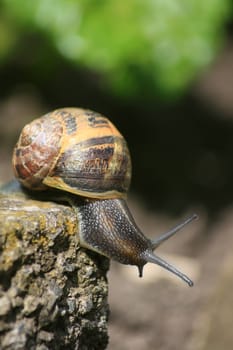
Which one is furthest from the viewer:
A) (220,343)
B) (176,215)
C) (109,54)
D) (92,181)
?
(176,215)

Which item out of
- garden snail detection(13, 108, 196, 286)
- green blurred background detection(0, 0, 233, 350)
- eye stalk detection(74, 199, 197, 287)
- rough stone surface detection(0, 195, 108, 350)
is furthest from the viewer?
green blurred background detection(0, 0, 233, 350)

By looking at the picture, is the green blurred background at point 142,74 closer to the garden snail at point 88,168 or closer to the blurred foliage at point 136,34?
the blurred foliage at point 136,34

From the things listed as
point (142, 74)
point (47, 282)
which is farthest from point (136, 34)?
point (47, 282)

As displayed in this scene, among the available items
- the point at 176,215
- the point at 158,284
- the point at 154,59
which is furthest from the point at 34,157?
the point at 176,215

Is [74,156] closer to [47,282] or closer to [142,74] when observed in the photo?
[47,282]

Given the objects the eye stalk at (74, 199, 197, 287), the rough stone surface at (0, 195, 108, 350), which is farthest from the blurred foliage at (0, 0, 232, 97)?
the rough stone surface at (0, 195, 108, 350)

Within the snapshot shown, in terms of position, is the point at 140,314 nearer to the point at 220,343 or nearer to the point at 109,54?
the point at 220,343

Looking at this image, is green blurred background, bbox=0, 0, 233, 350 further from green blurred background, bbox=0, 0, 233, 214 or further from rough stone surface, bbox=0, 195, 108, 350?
rough stone surface, bbox=0, 195, 108, 350
